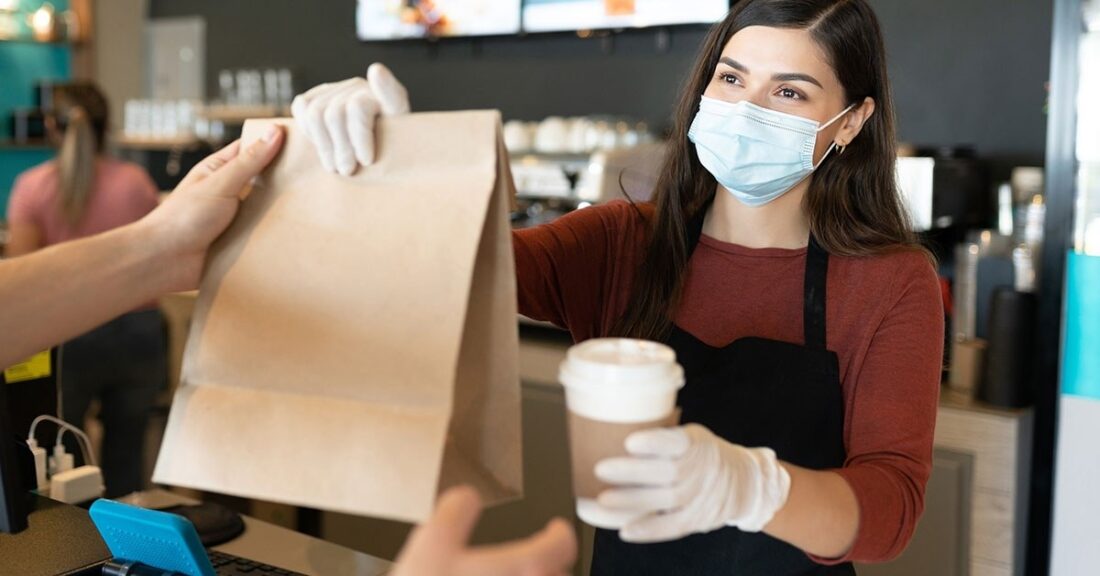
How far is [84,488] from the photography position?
6.13 feet

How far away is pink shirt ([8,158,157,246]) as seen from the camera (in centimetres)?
380

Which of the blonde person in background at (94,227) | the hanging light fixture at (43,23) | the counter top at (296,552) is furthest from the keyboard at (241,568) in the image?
the hanging light fixture at (43,23)

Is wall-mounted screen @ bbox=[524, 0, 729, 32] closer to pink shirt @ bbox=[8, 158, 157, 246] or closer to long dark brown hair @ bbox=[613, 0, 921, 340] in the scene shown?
pink shirt @ bbox=[8, 158, 157, 246]

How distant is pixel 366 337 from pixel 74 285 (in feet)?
1.16

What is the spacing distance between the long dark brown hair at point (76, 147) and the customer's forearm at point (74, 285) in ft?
9.42

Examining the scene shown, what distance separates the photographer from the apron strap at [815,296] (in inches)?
63.0

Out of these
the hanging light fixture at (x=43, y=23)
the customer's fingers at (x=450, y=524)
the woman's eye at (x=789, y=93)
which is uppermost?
the hanging light fixture at (x=43, y=23)

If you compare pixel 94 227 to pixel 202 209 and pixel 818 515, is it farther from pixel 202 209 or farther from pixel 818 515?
pixel 818 515

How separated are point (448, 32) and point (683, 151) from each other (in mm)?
3332

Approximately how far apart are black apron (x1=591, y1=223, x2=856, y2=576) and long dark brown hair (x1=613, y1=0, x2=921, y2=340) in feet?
0.20

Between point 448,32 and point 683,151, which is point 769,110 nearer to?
point 683,151

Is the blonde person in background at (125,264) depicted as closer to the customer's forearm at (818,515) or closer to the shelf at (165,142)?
the customer's forearm at (818,515)

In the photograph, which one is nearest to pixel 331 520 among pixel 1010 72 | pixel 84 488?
pixel 84 488

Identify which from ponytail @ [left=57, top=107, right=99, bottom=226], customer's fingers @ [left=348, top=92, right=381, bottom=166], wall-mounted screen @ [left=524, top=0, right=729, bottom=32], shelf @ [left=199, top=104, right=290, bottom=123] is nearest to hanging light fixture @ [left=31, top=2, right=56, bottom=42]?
shelf @ [left=199, top=104, right=290, bottom=123]
